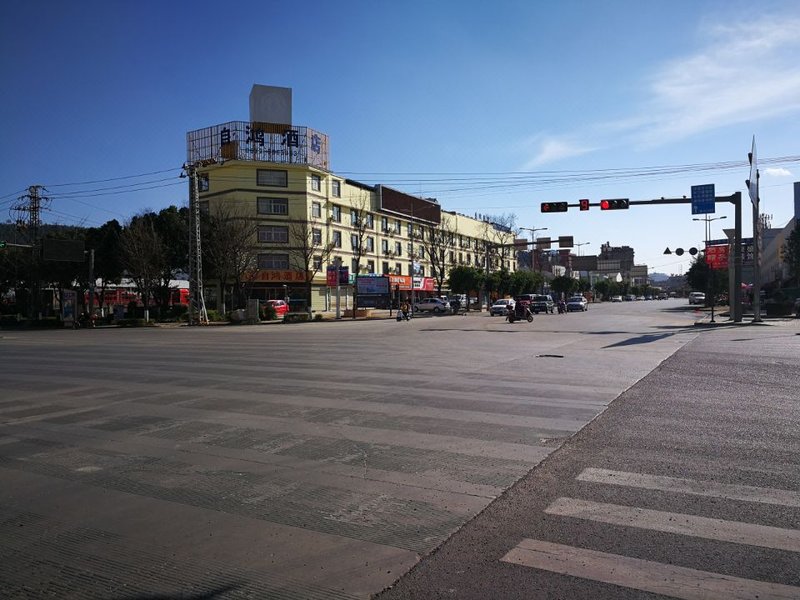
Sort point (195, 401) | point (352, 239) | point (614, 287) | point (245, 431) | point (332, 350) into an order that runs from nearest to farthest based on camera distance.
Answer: point (245, 431), point (195, 401), point (332, 350), point (352, 239), point (614, 287)

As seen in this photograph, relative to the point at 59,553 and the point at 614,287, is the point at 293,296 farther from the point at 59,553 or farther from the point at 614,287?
the point at 614,287

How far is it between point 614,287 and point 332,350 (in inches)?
5524

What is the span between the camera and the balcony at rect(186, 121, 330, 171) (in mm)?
58500

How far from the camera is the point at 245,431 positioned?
305 inches

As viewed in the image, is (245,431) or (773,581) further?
(245,431)

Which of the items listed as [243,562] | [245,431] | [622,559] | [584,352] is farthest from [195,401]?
[584,352]

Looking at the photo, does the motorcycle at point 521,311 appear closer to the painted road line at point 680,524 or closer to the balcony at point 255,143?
the balcony at point 255,143

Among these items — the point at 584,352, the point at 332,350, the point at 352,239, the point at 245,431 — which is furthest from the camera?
the point at 352,239

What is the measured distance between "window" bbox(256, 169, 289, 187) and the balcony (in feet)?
4.07

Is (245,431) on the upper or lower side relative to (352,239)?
lower

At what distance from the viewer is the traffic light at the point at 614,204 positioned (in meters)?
27.8

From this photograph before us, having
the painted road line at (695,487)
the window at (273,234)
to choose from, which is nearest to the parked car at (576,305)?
the window at (273,234)

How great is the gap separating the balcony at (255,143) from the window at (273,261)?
9779mm

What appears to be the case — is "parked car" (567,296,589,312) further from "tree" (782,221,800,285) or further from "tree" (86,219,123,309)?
"tree" (86,219,123,309)
